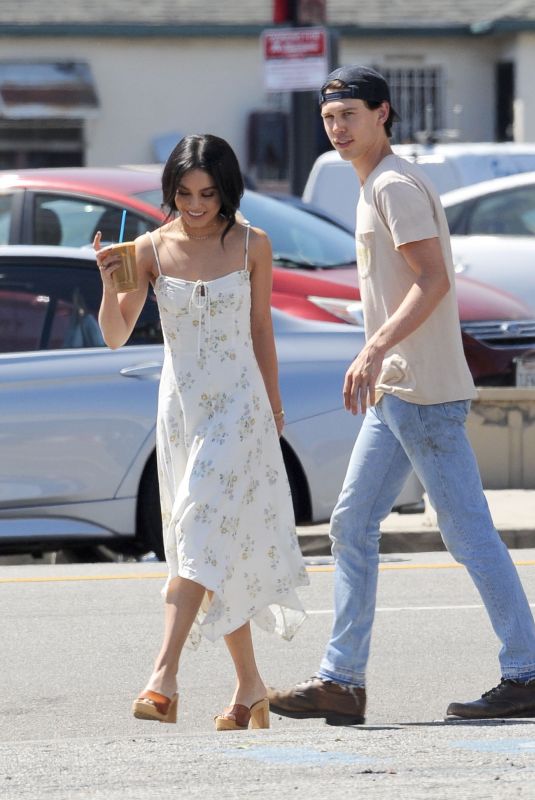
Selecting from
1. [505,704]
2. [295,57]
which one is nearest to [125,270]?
[505,704]

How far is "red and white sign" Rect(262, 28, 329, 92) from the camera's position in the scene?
46.2ft

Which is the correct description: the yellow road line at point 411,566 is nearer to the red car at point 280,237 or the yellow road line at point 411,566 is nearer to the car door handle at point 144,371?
the car door handle at point 144,371

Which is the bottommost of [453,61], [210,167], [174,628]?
[174,628]

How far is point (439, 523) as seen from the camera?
4.91m

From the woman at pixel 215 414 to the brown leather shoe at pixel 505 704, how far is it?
613 millimetres

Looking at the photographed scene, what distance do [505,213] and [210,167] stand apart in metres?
7.66

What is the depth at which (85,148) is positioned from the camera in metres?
26.0

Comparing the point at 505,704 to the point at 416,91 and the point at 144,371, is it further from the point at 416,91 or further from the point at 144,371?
the point at 416,91

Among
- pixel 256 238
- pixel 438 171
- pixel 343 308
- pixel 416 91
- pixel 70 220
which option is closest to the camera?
pixel 256 238

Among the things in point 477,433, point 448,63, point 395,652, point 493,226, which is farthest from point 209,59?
point 395,652

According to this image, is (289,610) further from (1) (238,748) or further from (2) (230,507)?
(1) (238,748)

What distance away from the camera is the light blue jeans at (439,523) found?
4863 millimetres

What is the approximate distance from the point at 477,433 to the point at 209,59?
57.0 ft

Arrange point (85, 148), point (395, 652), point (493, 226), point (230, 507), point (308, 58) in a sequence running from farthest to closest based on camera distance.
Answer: point (85, 148) < point (308, 58) < point (493, 226) < point (395, 652) < point (230, 507)
